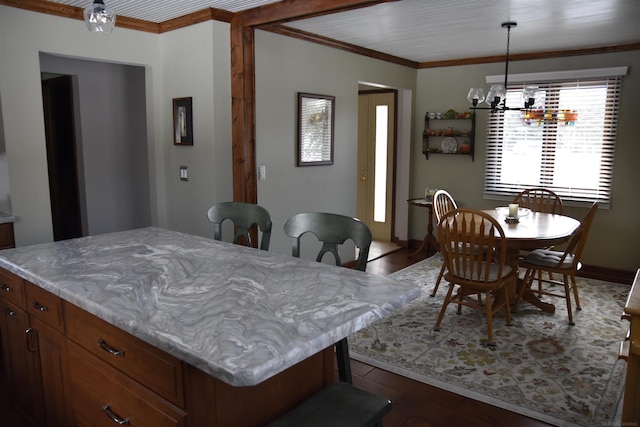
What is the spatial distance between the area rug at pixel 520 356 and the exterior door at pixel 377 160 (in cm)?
254

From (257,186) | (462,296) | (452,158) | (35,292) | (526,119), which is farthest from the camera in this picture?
(452,158)

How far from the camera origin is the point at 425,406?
2615mm

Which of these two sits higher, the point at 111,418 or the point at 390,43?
the point at 390,43

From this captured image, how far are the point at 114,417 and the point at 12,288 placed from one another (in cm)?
96

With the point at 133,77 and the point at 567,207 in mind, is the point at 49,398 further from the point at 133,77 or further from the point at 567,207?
the point at 567,207

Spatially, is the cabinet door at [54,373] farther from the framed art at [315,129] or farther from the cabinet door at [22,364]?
the framed art at [315,129]

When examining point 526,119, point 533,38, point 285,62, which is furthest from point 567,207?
point 285,62

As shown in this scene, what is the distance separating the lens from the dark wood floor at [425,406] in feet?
8.08

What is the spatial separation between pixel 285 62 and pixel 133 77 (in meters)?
1.82

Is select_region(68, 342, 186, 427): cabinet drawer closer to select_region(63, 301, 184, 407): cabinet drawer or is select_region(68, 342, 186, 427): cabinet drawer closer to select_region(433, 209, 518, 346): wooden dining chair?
select_region(63, 301, 184, 407): cabinet drawer

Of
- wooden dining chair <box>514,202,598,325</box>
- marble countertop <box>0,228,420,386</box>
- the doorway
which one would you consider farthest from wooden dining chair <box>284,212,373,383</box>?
the doorway

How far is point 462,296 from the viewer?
12.9ft

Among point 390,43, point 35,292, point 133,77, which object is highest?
point 390,43

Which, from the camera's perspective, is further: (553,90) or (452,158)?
(452,158)
